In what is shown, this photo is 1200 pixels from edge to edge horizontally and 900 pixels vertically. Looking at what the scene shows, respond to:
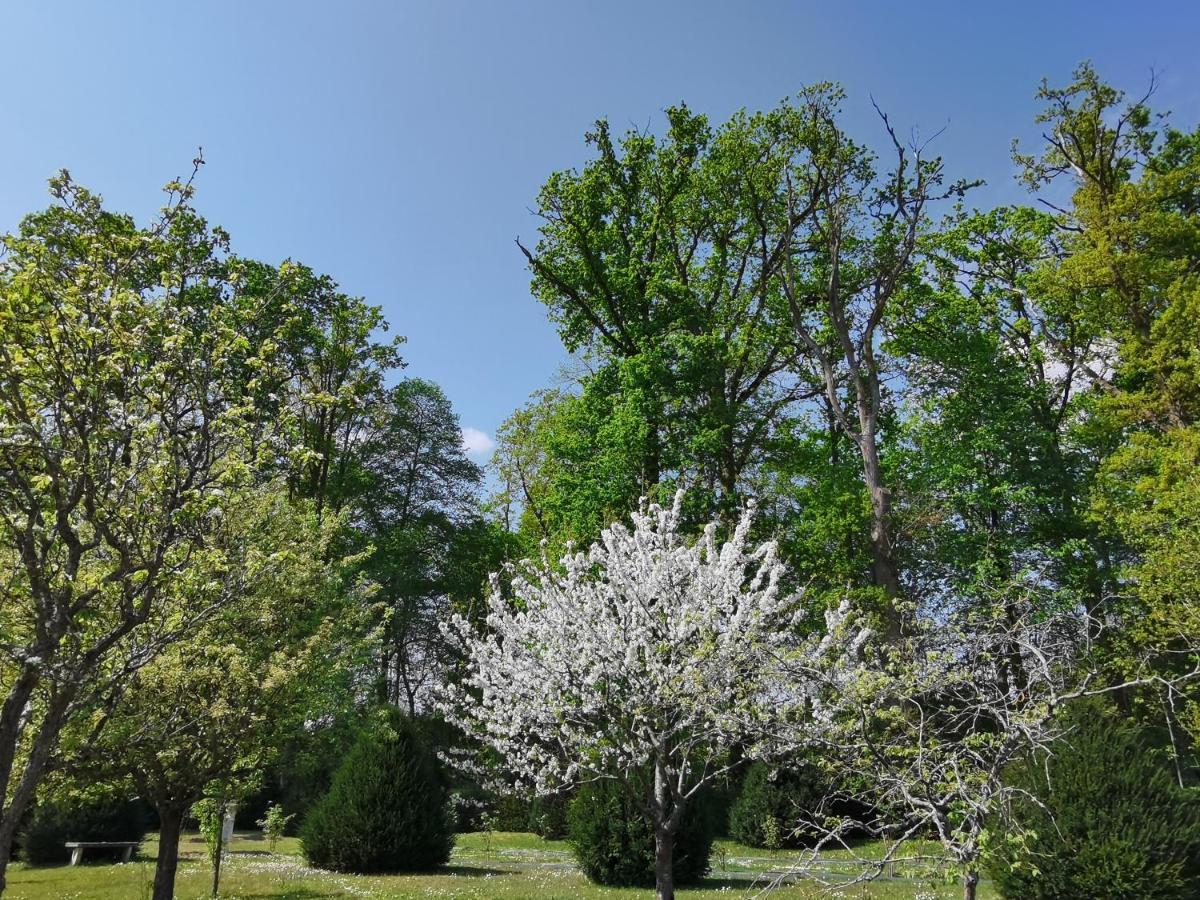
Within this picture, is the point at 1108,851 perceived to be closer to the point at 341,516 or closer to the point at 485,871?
the point at 485,871

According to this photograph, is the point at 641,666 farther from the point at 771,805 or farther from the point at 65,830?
the point at 65,830

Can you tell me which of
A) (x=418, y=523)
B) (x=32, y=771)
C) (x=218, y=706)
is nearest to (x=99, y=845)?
(x=218, y=706)

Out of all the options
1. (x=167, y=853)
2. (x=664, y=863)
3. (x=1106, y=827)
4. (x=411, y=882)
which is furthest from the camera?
(x=411, y=882)

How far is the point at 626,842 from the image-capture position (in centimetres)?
1366

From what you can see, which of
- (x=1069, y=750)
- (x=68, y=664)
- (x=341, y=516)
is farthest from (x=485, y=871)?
(x=68, y=664)

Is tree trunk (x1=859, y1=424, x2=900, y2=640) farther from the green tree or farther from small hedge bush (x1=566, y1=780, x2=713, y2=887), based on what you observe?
the green tree

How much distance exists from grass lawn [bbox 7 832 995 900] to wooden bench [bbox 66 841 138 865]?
0.26 meters

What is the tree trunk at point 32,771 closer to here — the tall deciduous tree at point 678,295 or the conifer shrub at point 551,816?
the tall deciduous tree at point 678,295

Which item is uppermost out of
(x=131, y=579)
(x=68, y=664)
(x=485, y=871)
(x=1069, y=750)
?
(x=131, y=579)

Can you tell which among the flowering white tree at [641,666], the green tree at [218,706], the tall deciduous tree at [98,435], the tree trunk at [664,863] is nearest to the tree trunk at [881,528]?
the flowering white tree at [641,666]

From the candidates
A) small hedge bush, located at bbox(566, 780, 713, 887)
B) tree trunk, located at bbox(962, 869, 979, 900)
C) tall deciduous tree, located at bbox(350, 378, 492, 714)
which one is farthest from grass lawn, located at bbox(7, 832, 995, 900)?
tall deciduous tree, located at bbox(350, 378, 492, 714)

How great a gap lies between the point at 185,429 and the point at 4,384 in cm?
114

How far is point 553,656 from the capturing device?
36.6 ft

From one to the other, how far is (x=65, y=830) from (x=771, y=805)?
52.9 feet
